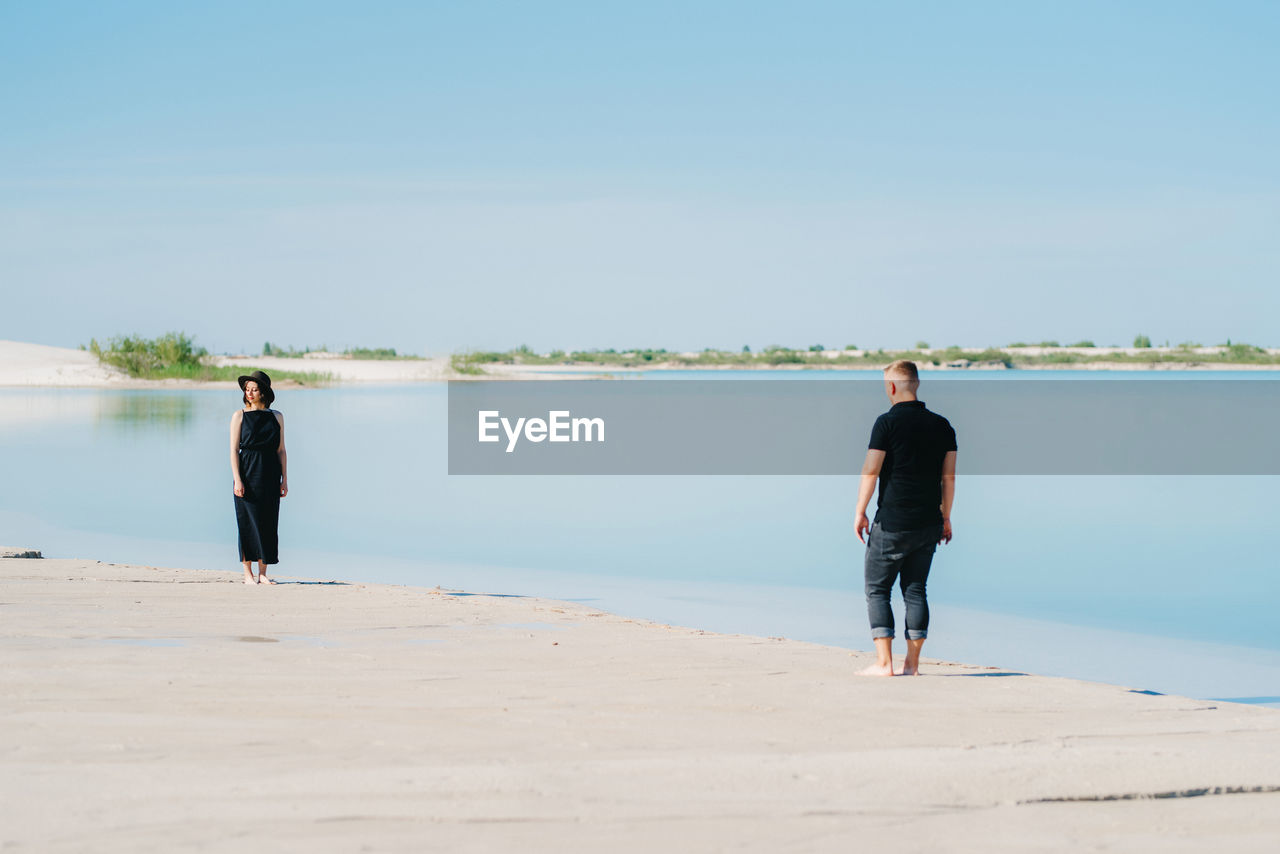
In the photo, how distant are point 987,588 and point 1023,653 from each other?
358 cm

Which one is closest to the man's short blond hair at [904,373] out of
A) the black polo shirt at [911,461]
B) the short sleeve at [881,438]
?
the black polo shirt at [911,461]

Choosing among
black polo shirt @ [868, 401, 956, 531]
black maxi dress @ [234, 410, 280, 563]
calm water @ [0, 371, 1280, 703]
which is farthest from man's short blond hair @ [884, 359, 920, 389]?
black maxi dress @ [234, 410, 280, 563]

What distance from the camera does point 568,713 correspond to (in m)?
5.70

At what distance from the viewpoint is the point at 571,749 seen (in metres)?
5.02

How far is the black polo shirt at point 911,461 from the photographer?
6.69 metres

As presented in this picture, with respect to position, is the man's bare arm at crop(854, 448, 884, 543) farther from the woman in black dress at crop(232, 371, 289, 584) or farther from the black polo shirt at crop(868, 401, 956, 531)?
the woman in black dress at crop(232, 371, 289, 584)

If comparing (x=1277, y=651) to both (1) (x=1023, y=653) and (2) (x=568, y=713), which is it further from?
(2) (x=568, y=713)

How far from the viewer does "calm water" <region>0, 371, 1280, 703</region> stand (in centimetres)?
1067

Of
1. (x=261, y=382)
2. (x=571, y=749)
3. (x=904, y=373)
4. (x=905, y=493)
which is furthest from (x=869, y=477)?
(x=261, y=382)

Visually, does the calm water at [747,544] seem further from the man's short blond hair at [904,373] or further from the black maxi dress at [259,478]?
the man's short blond hair at [904,373]

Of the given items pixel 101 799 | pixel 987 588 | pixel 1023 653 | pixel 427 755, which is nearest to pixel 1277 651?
pixel 1023 653

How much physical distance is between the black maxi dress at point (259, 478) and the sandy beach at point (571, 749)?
81.5 inches

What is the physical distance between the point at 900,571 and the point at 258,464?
18.0 feet

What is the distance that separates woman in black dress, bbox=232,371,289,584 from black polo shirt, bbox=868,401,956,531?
5.32 metres
